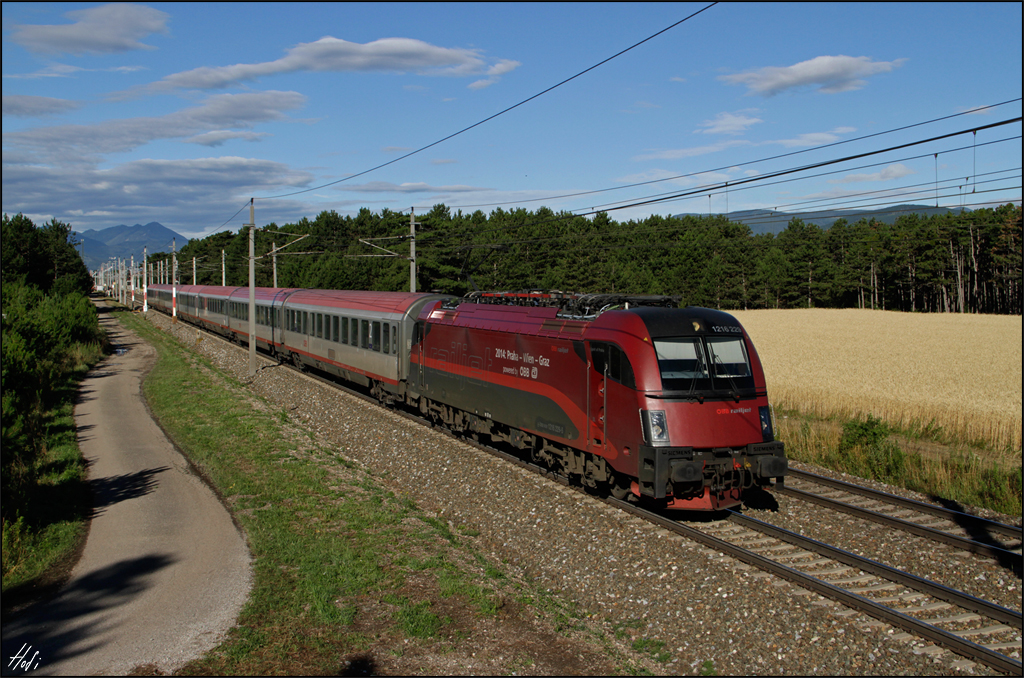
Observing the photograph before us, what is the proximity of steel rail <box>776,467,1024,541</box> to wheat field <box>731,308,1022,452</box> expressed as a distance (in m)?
6.68

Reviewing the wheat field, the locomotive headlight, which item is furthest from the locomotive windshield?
the wheat field

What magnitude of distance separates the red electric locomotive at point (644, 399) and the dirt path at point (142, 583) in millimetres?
5852

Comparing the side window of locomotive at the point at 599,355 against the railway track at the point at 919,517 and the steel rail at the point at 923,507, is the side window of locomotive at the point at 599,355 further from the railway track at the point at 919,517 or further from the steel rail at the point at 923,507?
the steel rail at the point at 923,507

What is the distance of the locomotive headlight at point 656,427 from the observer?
34.5 feet

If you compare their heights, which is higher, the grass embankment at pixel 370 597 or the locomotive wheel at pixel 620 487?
the locomotive wheel at pixel 620 487

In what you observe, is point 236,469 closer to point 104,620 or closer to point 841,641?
point 104,620

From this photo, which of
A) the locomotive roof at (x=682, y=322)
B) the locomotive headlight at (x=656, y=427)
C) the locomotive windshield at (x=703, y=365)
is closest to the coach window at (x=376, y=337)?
the locomotive roof at (x=682, y=322)

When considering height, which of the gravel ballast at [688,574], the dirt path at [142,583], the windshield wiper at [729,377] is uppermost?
the windshield wiper at [729,377]

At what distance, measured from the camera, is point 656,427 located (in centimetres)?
1056

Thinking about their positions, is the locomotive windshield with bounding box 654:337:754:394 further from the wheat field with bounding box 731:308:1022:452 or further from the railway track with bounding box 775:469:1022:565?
the wheat field with bounding box 731:308:1022:452

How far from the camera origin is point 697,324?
11328 mm

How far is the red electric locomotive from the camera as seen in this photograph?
10.6 meters

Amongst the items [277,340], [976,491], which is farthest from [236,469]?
[277,340]

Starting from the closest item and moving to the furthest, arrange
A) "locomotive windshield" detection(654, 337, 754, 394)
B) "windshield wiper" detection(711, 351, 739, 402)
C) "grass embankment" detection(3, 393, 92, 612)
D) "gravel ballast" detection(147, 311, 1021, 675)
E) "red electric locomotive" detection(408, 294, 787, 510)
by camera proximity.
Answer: "gravel ballast" detection(147, 311, 1021, 675)
"grass embankment" detection(3, 393, 92, 612)
"red electric locomotive" detection(408, 294, 787, 510)
"locomotive windshield" detection(654, 337, 754, 394)
"windshield wiper" detection(711, 351, 739, 402)
